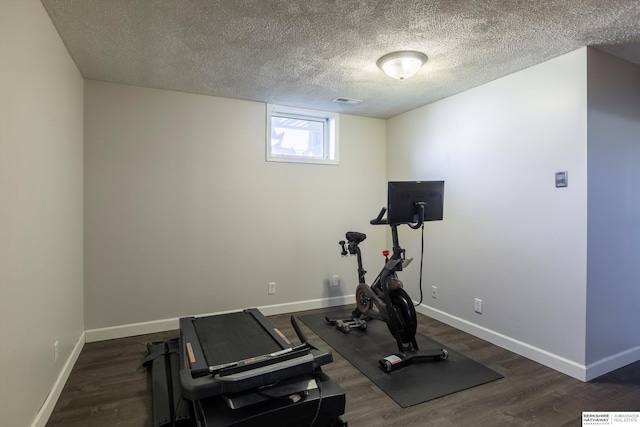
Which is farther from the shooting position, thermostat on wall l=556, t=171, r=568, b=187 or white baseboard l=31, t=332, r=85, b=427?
thermostat on wall l=556, t=171, r=568, b=187

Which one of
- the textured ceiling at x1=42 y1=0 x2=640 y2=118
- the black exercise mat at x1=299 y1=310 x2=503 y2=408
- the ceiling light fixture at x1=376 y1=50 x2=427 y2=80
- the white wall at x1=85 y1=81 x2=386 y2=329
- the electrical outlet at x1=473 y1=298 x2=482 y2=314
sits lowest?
the black exercise mat at x1=299 y1=310 x2=503 y2=408

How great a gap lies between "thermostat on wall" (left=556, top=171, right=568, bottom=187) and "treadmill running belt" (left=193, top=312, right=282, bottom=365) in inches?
97.4

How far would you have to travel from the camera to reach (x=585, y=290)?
2469 mm

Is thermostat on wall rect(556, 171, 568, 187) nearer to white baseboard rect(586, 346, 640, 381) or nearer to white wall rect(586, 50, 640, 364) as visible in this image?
white wall rect(586, 50, 640, 364)

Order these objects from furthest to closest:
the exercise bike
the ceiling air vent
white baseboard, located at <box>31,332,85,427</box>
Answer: the ceiling air vent
the exercise bike
white baseboard, located at <box>31,332,85,427</box>

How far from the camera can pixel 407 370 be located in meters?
2.60

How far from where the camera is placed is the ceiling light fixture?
8.42 ft

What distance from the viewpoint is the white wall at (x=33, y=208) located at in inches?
60.8

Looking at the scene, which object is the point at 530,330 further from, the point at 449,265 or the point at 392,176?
the point at 392,176

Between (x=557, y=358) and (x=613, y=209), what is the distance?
4.05 feet

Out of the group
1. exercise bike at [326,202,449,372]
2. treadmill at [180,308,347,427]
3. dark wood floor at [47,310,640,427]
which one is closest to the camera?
treadmill at [180,308,347,427]

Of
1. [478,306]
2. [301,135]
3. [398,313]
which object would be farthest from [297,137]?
[478,306]

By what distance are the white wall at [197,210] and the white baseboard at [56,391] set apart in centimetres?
48

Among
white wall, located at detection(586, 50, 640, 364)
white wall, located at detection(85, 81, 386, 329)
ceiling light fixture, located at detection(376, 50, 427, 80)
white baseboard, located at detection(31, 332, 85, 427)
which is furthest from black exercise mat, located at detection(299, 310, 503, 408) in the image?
ceiling light fixture, located at detection(376, 50, 427, 80)
